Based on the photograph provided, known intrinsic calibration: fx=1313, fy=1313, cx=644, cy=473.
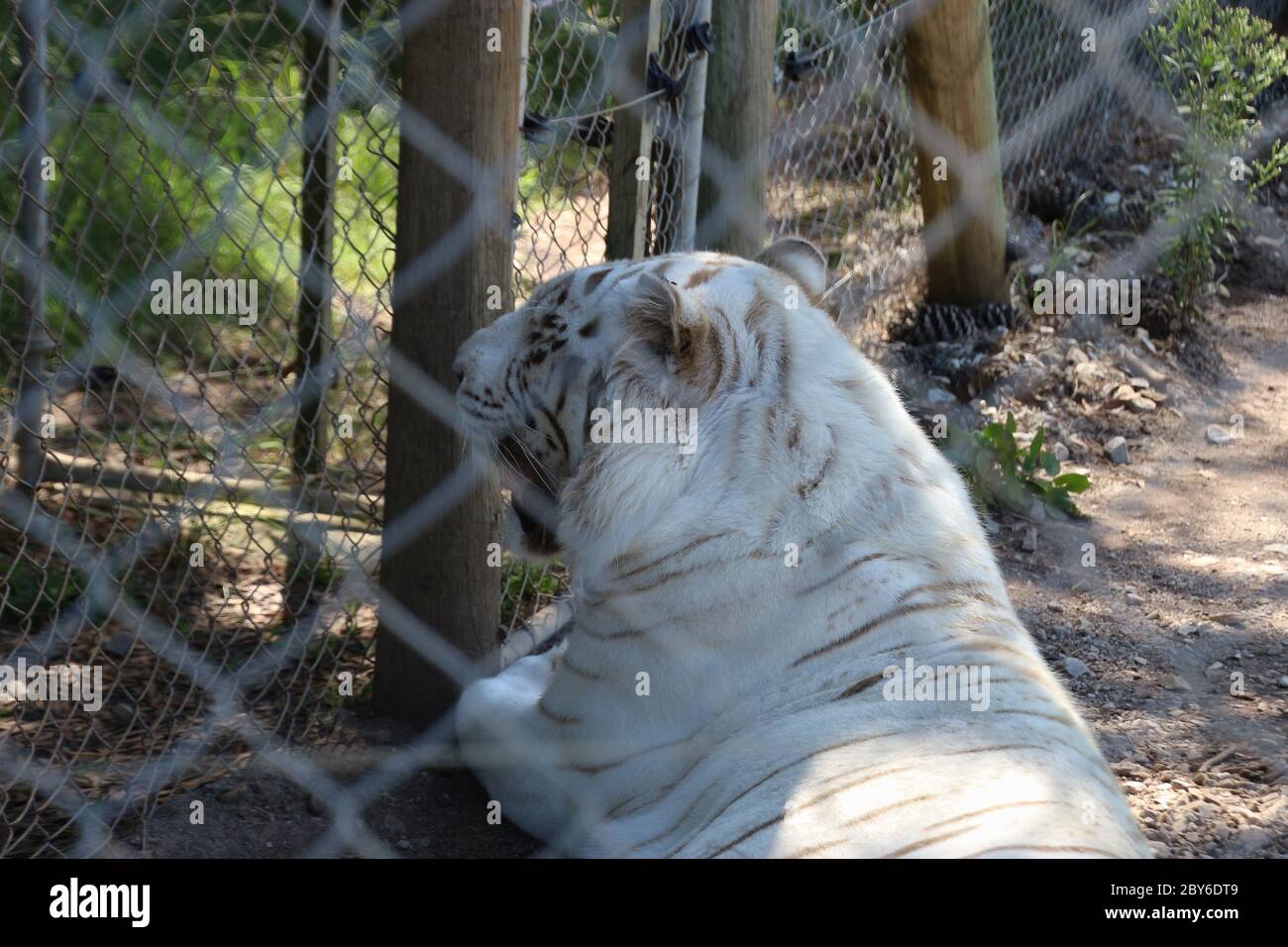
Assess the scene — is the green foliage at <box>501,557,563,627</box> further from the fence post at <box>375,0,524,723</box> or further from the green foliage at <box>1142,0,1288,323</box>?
the green foliage at <box>1142,0,1288,323</box>

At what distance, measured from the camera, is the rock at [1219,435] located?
145 inches

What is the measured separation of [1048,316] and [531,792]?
2816 millimetres

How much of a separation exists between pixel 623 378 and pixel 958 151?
2.29m

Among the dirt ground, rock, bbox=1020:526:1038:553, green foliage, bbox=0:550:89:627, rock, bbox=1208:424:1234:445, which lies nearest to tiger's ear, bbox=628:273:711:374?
the dirt ground

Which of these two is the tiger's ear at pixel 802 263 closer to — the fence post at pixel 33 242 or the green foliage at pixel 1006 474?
the fence post at pixel 33 242

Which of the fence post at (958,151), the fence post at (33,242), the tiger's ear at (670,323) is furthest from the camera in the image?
the fence post at (958,151)

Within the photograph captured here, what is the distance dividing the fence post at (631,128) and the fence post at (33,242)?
3.27 ft

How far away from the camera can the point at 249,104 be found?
303 centimetres

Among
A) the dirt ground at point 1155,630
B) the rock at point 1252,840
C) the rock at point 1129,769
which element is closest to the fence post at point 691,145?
the dirt ground at point 1155,630

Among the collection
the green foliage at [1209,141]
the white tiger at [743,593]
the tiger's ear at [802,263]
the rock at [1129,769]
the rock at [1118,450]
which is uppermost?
the green foliage at [1209,141]

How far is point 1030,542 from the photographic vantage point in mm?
3062

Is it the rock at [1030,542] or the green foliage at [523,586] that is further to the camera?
the rock at [1030,542]

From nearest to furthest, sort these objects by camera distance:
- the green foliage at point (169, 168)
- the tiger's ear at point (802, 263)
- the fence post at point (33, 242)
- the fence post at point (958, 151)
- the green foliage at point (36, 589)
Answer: the fence post at point (33, 242) < the tiger's ear at point (802, 263) < the green foliage at point (36, 589) < the green foliage at point (169, 168) < the fence post at point (958, 151)
